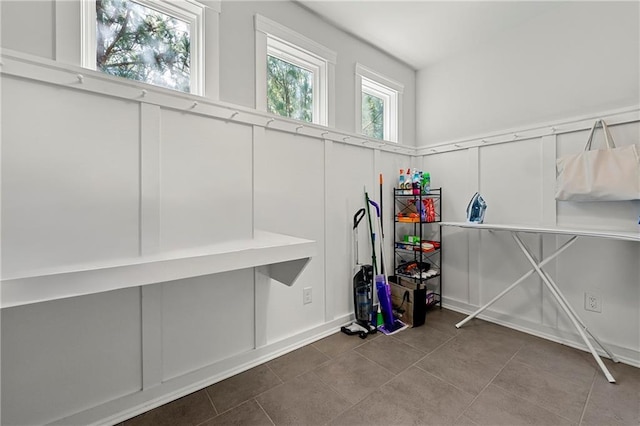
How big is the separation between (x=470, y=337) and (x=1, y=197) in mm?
3170

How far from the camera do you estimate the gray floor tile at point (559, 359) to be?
183 cm

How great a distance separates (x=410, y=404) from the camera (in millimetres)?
1563

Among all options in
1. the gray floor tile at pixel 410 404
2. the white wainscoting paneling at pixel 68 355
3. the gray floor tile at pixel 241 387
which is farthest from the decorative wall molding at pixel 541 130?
the white wainscoting paneling at pixel 68 355

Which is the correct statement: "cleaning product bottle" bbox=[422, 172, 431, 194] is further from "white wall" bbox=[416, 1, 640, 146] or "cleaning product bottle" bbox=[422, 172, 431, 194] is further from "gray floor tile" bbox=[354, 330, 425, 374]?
"gray floor tile" bbox=[354, 330, 425, 374]

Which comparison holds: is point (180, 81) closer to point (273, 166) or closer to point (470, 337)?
point (273, 166)

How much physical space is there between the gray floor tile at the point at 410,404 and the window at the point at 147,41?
221 cm

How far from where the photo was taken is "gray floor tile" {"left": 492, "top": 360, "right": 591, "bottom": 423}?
153cm

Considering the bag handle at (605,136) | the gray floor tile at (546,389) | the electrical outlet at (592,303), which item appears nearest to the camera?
the gray floor tile at (546,389)

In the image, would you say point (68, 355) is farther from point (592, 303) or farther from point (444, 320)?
point (592, 303)

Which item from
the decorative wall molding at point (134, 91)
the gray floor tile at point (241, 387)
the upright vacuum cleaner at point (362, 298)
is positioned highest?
the decorative wall molding at point (134, 91)

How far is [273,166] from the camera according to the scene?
2072 mm

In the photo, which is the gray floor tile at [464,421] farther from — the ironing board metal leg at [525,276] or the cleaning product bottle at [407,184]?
the cleaning product bottle at [407,184]

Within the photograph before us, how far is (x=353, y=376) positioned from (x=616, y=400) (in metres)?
1.53

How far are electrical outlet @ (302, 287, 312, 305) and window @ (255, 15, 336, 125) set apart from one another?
1478 millimetres
